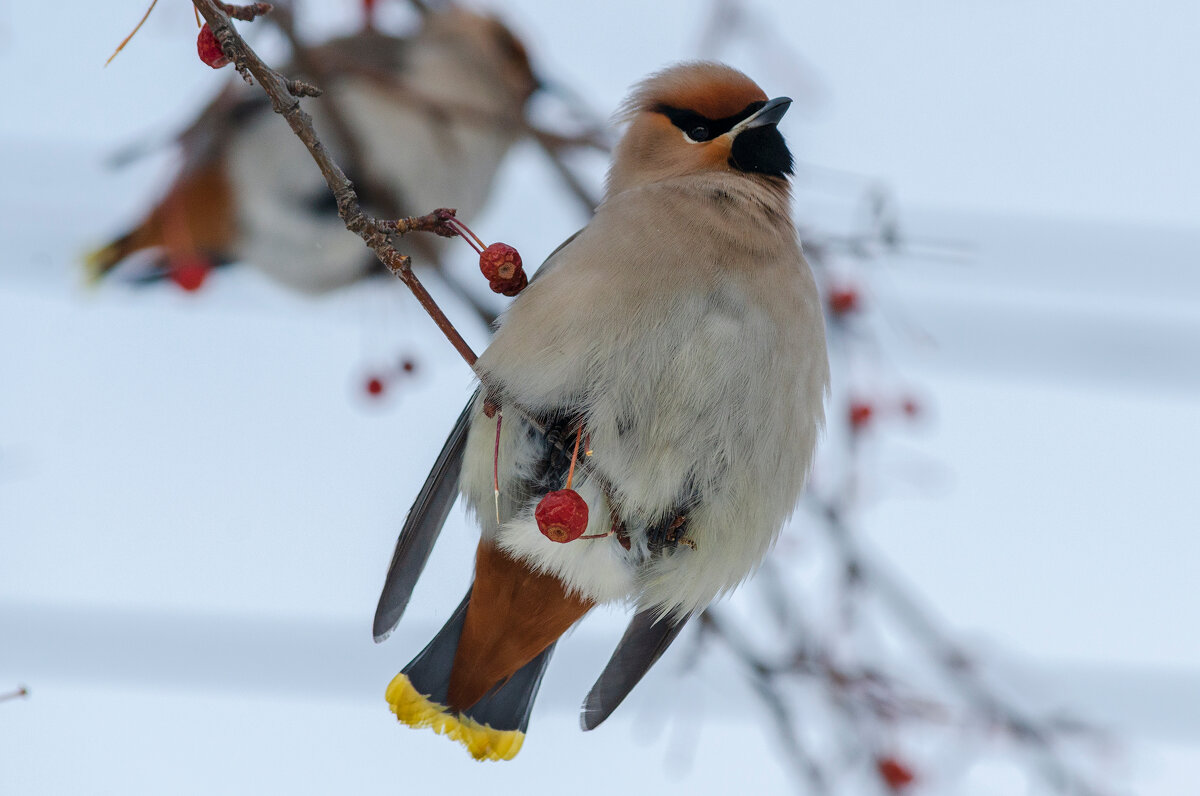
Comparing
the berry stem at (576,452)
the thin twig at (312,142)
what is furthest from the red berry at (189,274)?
the thin twig at (312,142)

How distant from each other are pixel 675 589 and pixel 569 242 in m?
0.82

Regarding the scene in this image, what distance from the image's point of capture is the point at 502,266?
2381 mm

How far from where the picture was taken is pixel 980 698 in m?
3.71

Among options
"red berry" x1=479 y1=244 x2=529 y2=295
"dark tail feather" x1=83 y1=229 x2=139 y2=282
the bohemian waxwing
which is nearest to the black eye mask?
the bohemian waxwing

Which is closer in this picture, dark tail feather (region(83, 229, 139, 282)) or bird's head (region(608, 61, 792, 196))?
bird's head (region(608, 61, 792, 196))

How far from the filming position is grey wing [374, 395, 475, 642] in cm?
276

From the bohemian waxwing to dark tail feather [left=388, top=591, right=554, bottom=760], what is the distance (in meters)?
1.68

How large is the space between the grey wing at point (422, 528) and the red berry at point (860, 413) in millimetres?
1328

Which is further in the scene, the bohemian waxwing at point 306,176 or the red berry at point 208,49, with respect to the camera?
the bohemian waxwing at point 306,176

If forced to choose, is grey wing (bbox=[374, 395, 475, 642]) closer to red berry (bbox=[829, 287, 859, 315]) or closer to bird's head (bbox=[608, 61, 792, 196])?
bird's head (bbox=[608, 61, 792, 196])

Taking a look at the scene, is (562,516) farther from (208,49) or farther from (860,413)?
(860,413)

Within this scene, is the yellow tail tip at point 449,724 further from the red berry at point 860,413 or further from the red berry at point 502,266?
the red berry at point 860,413

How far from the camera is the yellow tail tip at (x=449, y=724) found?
114 inches

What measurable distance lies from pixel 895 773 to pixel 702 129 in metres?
1.79
